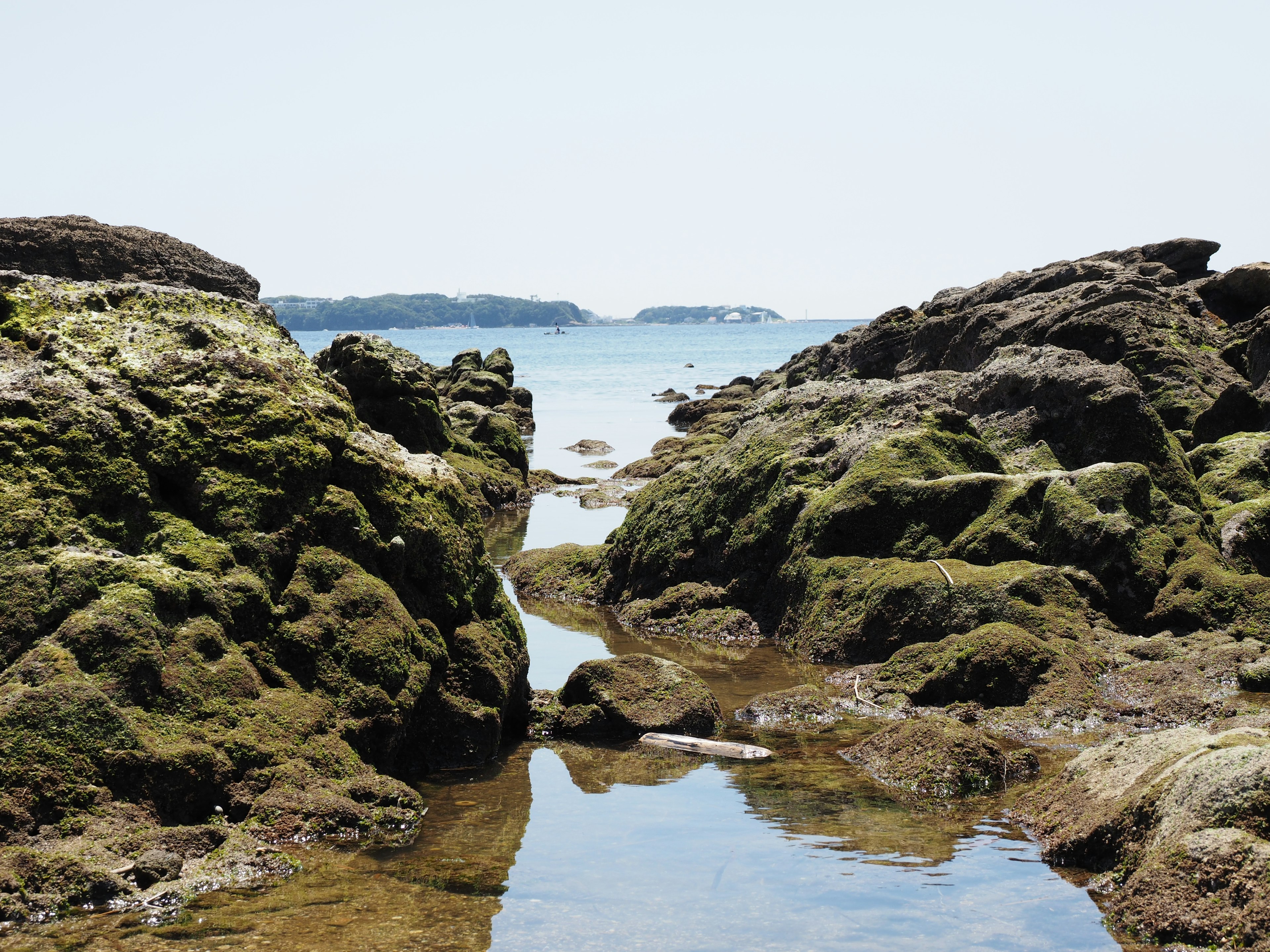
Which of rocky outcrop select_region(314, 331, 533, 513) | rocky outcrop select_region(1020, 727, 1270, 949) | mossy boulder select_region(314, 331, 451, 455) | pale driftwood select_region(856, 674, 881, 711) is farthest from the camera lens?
rocky outcrop select_region(314, 331, 533, 513)

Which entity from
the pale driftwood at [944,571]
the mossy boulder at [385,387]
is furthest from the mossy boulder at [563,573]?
the pale driftwood at [944,571]

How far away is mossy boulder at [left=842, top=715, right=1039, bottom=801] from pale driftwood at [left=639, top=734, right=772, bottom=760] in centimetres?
103

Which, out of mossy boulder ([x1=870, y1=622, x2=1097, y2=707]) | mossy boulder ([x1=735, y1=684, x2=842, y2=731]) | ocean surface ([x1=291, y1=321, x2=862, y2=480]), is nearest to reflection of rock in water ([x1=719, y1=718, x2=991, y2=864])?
mossy boulder ([x1=735, y1=684, x2=842, y2=731])

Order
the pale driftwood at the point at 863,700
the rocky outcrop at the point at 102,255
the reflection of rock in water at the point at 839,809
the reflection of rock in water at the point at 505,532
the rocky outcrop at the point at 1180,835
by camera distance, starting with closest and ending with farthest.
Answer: the rocky outcrop at the point at 1180,835 < the reflection of rock in water at the point at 839,809 < the pale driftwood at the point at 863,700 < the reflection of rock in water at the point at 505,532 < the rocky outcrop at the point at 102,255

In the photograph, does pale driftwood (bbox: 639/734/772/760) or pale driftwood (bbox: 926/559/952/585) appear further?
pale driftwood (bbox: 926/559/952/585)

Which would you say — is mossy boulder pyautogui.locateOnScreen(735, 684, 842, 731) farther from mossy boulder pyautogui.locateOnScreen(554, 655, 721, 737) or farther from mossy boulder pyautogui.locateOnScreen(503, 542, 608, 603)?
mossy boulder pyautogui.locateOnScreen(503, 542, 608, 603)

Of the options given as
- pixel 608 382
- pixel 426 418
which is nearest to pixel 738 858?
pixel 426 418

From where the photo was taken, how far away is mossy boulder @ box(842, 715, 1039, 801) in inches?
403

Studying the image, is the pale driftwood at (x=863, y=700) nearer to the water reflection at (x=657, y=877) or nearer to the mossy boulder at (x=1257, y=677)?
the water reflection at (x=657, y=877)

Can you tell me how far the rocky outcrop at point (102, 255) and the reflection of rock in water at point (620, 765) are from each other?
17620 mm

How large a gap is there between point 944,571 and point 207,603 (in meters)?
9.48

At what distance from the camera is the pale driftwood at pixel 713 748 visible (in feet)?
37.4

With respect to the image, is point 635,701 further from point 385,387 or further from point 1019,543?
point 385,387

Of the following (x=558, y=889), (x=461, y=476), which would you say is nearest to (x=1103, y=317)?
(x=461, y=476)
